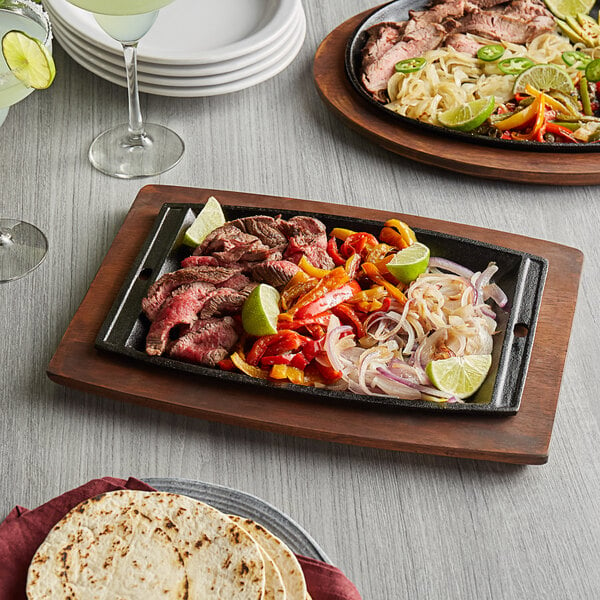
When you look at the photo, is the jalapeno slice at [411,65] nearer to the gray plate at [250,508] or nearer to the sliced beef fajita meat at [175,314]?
the sliced beef fajita meat at [175,314]

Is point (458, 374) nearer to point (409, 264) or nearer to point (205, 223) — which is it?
point (409, 264)

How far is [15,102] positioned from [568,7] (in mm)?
2289

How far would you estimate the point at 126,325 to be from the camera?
2082 mm

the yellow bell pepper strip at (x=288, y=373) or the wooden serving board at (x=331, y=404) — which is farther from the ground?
the yellow bell pepper strip at (x=288, y=373)

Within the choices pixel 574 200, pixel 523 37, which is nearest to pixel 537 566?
pixel 574 200

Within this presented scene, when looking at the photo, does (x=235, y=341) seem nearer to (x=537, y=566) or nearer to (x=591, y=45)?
(x=537, y=566)

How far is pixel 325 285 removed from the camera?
82.2 inches

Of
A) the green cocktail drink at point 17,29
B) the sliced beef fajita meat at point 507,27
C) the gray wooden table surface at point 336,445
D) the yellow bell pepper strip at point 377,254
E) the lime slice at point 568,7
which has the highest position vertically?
the green cocktail drink at point 17,29

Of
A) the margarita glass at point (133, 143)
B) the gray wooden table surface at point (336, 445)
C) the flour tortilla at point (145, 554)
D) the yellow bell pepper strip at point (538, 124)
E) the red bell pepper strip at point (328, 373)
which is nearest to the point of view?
the flour tortilla at point (145, 554)

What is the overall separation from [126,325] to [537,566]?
1139mm

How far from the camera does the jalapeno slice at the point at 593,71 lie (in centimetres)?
290

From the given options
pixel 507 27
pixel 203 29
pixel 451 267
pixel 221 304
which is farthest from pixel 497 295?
pixel 203 29

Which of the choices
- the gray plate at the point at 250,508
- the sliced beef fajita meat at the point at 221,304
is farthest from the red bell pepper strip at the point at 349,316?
the gray plate at the point at 250,508

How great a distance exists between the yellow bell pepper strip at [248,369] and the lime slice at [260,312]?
0.08 metres
